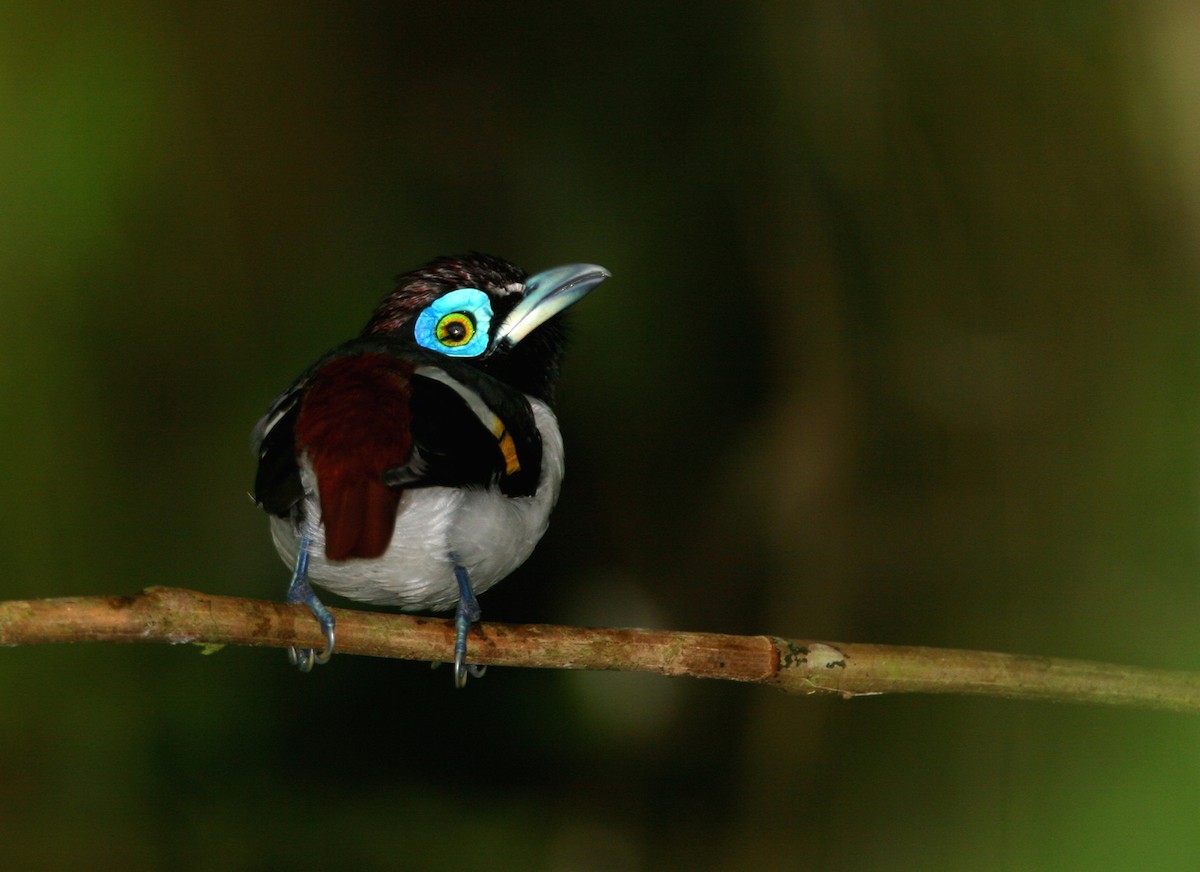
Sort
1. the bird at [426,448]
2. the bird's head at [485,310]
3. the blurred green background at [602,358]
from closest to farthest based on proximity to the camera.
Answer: the bird at [426,448]
the bird's head at [485,310]
the blurred green background at [602,358]

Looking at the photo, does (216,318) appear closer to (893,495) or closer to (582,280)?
(582,280)

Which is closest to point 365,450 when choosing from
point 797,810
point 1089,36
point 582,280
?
point 582,280

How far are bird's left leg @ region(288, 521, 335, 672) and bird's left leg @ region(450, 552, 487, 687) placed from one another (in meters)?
0.20

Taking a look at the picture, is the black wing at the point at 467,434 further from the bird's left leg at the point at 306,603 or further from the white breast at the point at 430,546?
the bird's left leg at the point at 306,603

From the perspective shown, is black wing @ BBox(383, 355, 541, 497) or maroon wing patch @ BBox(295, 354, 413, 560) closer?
maroon wing patch @ BBox(295, 354, 413, 560)

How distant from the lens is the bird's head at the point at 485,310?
2.61 metres

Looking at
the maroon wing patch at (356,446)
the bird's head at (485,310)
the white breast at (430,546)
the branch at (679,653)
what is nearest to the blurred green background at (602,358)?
the branch at (679,653)

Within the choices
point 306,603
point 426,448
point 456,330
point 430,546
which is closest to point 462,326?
point 456,330

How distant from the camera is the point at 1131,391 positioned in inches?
53.6

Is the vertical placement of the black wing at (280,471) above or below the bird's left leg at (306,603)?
above

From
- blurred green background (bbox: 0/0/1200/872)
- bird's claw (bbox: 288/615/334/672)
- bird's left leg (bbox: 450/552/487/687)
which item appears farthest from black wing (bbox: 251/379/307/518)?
blurred green background (bbox: 0/0/1200/872)

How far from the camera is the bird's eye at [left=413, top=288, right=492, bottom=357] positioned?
105 inches

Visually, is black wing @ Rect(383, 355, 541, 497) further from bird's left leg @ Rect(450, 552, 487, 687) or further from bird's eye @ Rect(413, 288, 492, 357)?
bird's eye @ Rect(413, 288, 492, 357)

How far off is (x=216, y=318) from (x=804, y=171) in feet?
6.59
